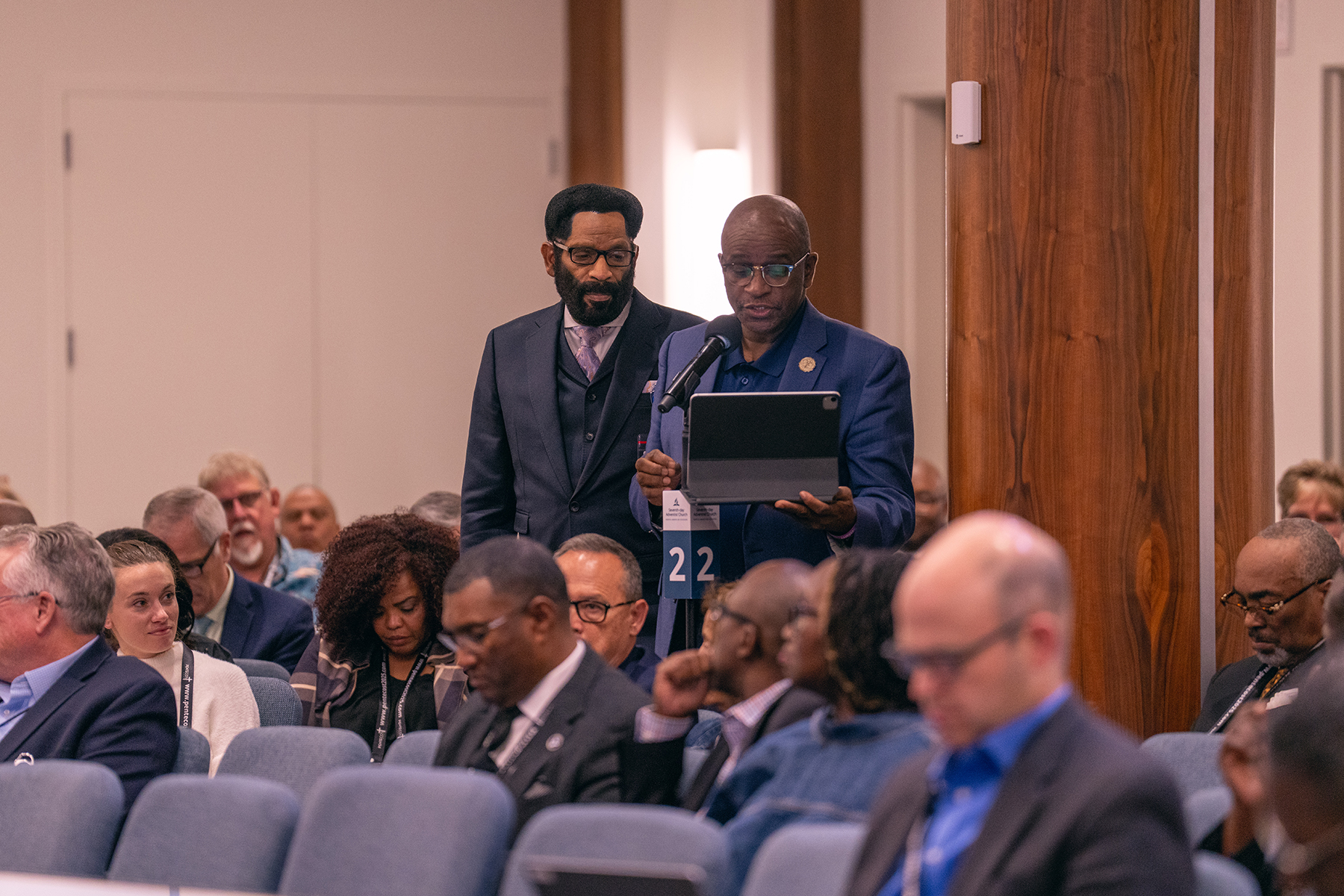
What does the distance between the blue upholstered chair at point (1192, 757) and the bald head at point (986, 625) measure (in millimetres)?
1056

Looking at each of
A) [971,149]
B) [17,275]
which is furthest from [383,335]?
A: [971,149]

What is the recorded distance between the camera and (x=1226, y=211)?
376 centimetres

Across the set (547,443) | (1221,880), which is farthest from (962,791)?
(547,443)

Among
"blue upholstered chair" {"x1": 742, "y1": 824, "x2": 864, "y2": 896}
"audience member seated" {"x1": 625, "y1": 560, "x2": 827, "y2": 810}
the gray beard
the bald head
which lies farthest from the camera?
the gray beard

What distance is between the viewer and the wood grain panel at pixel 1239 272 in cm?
375

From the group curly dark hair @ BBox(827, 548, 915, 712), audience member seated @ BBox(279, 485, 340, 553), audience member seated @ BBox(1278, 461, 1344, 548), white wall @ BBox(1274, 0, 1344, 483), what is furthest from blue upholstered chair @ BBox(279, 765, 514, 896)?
white wall @ BBox(1274, 0, 1344, 483)

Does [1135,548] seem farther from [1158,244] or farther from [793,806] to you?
[793,806]

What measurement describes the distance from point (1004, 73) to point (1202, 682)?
150 cm

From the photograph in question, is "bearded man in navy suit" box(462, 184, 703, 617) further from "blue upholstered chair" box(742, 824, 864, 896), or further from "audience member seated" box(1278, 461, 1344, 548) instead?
"audience member seated" box(1278, 461, 1344, 548)

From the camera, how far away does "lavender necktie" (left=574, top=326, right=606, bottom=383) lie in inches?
145

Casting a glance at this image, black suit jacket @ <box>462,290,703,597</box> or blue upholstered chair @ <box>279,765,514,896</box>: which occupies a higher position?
black suit jacket @ <box>462,290,703,597</box>

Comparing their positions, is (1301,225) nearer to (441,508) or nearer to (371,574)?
(441,508)

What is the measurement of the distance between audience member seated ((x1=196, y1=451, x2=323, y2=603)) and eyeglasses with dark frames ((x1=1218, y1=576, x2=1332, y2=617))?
129 inches

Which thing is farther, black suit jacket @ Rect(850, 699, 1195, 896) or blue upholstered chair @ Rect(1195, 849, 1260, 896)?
blue upholstered chair @ Rect(1195, 849, 1260, 896)
